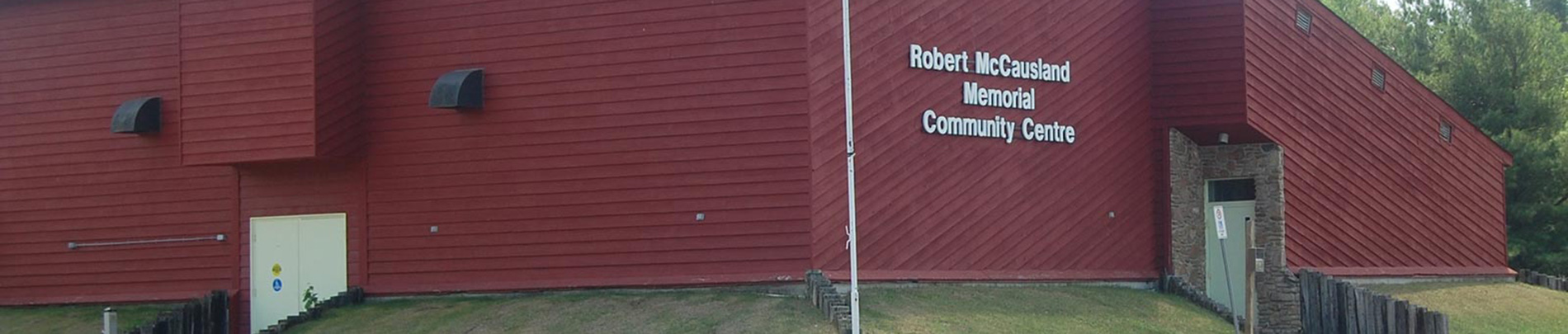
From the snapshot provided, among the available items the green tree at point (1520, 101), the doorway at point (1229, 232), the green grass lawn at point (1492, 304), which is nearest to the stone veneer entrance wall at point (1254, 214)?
the doorway at point (1229, 232)

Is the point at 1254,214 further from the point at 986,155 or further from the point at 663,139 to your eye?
the point at 663,139

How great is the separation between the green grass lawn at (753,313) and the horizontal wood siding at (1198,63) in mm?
4028

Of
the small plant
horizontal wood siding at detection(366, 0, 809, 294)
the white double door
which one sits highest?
horizontal wood siding at detection(366, 0, 809, 294)

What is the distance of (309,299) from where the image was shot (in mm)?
27047

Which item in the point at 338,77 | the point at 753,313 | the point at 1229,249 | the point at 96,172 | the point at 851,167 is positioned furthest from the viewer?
the point at 1229,249

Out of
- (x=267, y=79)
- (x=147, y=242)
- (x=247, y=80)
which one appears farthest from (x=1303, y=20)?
(x=147, y=242)

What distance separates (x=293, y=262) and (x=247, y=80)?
2907mm

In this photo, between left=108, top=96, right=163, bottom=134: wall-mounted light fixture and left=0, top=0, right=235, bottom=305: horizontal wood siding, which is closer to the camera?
left=108, top=96, right=163, bottom=134: wall-mounted light fixture

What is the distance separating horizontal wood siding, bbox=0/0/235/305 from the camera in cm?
2806

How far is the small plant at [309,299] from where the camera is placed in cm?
2695

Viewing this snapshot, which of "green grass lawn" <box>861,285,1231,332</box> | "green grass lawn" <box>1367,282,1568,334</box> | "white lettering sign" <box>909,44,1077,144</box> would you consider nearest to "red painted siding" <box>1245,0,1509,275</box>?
"green grass lawn" <box>1367,282,1568,334</box>

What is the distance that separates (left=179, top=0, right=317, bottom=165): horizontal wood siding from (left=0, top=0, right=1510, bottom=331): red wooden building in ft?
0.13

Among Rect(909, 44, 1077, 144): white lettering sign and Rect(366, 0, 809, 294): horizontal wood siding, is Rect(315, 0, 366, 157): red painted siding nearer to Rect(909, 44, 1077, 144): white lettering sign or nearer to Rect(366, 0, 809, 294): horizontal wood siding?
Rect(366, 0, 809, 294): horizontal wood siding

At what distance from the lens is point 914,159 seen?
25891 mm
